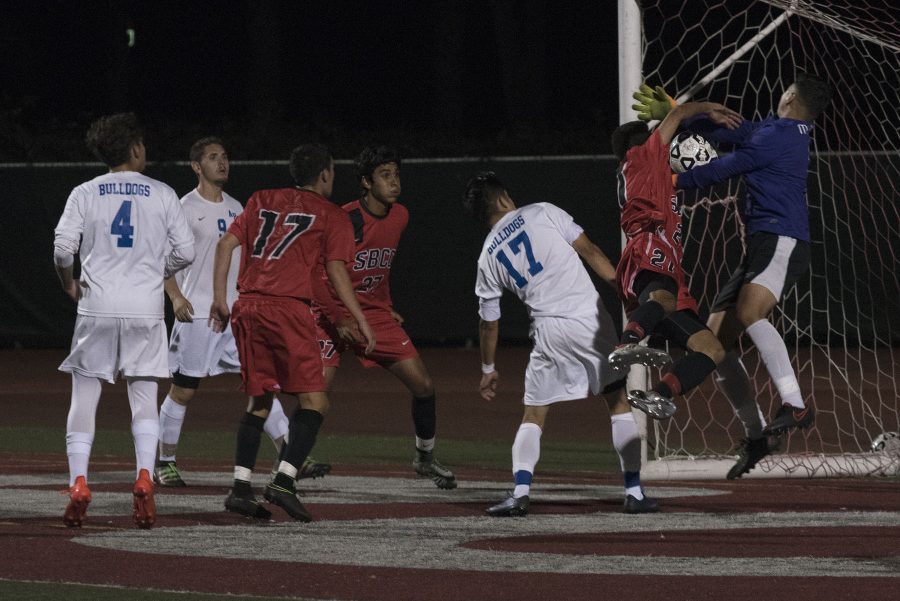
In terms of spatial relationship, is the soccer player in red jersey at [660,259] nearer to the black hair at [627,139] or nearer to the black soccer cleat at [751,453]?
the black hair at [627,139]

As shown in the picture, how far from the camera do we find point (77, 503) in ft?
25.4

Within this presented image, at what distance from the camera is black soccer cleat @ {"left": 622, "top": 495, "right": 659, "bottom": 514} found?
8.73 meters

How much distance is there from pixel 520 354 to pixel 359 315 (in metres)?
12.3

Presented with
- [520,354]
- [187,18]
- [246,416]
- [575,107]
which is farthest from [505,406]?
[187,18]

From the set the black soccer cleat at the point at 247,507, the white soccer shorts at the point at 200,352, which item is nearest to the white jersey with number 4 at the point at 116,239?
the black soccer cleat at the point at 247,507

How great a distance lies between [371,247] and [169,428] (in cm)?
172

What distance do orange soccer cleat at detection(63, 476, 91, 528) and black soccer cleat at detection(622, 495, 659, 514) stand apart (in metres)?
2.85

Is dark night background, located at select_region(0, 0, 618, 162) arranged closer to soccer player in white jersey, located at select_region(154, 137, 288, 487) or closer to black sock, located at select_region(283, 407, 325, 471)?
soccer player in white jersey, located at select_region(154, 137, 288, 487)

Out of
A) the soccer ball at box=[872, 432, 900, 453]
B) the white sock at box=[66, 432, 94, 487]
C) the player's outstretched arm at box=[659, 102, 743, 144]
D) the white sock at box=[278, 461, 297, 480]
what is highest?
the player's outstretched arm at box=[659, 102, 743, 144]

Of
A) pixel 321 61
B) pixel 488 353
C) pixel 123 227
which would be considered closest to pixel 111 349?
pixel 123 227

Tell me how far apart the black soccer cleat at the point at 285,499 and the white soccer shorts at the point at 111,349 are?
0.77 metres

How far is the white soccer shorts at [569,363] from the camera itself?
873 centimetres

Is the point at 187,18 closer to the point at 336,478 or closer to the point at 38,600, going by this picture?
the point at 336,478

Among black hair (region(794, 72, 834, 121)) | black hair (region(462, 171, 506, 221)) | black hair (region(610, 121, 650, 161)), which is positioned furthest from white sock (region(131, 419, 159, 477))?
black hair (region(794, 72, 834, 121))
